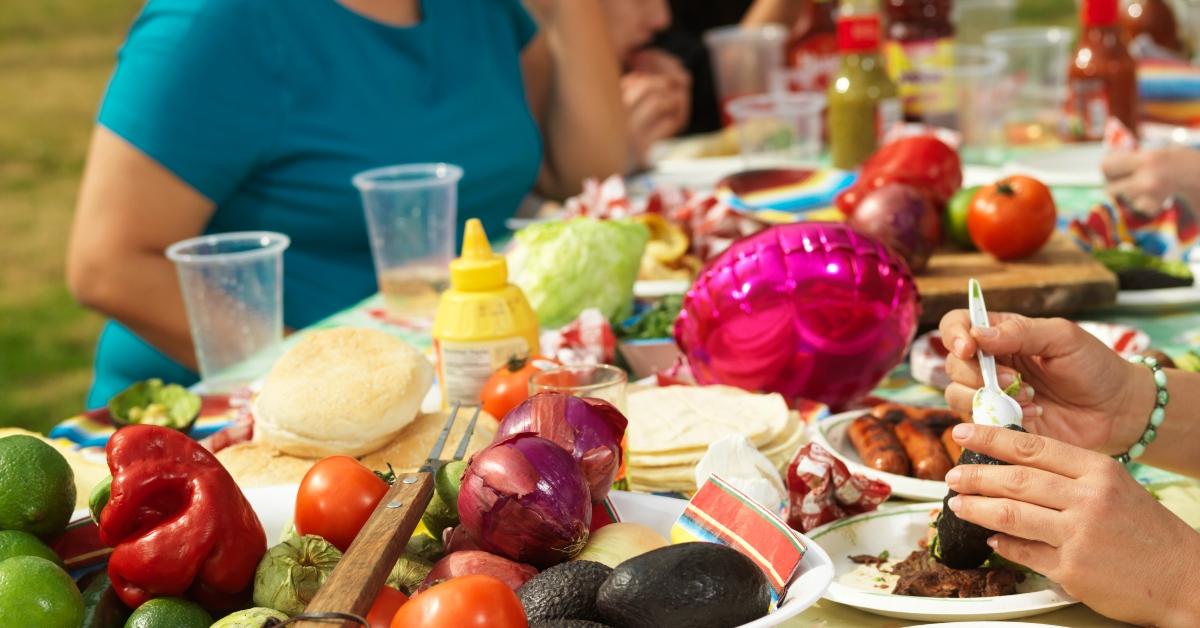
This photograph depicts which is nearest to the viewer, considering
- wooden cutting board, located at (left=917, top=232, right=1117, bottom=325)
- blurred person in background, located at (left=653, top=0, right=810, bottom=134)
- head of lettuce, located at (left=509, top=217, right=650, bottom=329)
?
→ wooden cutting board, located at (left=917, top=232, right=1117, bottom=325)

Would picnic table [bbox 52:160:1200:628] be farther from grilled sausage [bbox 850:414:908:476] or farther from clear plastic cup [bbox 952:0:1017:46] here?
clear plastic cup [bbox 952:0:1017:46]

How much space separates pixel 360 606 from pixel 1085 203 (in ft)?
7.26

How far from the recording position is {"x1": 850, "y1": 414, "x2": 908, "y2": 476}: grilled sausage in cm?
132

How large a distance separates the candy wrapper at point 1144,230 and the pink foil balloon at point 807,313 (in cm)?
79

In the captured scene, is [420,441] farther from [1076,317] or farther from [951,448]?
[1076,317]

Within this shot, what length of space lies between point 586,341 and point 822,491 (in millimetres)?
591

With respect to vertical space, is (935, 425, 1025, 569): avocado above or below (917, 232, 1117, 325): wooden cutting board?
above

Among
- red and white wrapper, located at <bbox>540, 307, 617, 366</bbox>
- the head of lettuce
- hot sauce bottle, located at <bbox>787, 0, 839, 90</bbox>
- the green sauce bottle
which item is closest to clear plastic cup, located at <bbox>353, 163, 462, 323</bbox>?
the head of lettuce

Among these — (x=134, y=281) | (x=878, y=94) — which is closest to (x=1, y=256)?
(x=134, y=281)

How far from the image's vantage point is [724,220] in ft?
7.22

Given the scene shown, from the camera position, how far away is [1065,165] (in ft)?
9.53

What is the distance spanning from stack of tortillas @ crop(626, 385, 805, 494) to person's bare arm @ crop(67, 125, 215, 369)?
1.31 metres

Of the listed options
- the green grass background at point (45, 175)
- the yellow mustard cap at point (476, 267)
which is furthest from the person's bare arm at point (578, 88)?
the green grass background at point (45, 175)

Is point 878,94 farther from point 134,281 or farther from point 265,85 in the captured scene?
point 134,281
